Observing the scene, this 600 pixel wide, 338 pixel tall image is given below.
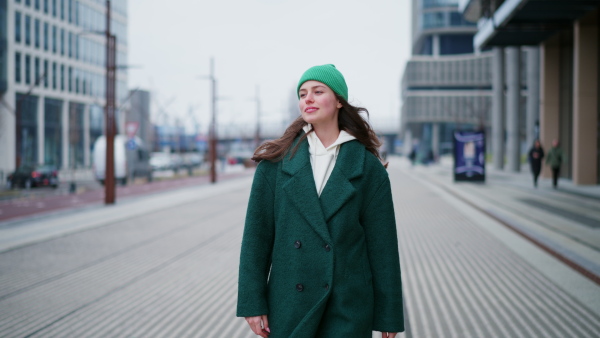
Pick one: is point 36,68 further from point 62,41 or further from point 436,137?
point 436,137

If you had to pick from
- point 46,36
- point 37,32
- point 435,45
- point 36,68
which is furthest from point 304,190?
point 435,45

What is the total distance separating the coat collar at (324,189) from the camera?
2523mm

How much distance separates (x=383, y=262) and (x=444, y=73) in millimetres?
92083

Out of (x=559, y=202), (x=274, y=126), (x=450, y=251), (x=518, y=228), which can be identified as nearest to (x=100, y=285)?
(x=450, y=251)

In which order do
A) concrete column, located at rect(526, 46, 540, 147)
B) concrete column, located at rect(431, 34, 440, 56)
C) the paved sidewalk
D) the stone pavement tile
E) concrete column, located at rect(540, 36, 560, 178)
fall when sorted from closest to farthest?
1. the stone pavement tile
2. the paved sidewalk
3. concrete column, located at rect(540, 36, 560, 178)
4. concrete column, located at rect(526, 46, 540, 147)
5. concrete column, located at rect(431, 34, 440, 56)

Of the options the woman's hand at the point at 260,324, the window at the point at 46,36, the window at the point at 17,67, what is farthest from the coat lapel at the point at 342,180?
the window at the point at 46,36

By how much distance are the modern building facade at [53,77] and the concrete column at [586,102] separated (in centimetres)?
2785

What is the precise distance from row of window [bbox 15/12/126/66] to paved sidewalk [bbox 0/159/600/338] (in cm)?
3829

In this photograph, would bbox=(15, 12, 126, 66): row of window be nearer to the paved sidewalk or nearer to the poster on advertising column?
the poster on advertising column

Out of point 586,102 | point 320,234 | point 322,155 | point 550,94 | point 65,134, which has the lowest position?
point 320,234

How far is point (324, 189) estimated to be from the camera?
102 inches

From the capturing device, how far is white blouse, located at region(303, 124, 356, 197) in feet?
8.75

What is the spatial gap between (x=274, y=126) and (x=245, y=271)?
122 metres

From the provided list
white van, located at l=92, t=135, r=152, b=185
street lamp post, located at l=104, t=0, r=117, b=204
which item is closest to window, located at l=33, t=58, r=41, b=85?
white van, located at l=92, t=135, r=152, b=185
